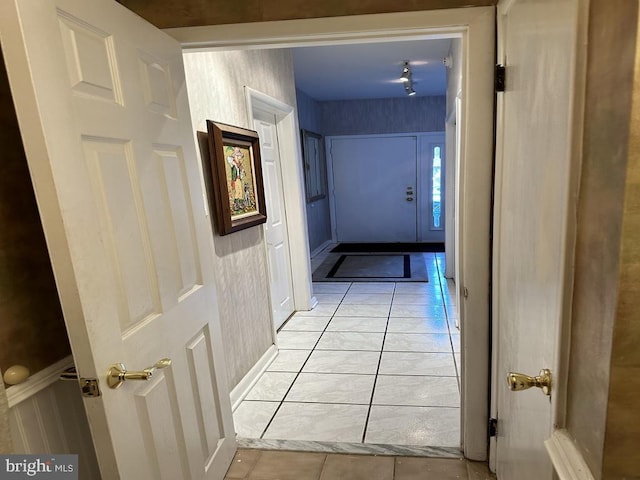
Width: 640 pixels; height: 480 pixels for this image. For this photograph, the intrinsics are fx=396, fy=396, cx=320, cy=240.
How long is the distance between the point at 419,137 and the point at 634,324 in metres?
6.26

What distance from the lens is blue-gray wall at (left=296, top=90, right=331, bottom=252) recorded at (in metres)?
5.66

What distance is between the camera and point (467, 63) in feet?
4.78

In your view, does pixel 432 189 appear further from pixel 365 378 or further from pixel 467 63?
pixel 467 63

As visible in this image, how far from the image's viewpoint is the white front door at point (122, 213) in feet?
2.92

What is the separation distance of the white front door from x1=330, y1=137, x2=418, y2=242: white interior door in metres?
5.42

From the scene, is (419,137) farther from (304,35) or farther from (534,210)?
(534,210)

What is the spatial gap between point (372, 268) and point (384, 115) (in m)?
2.74

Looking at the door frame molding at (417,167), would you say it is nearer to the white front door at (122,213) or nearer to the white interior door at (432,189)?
the white interior door at (432,189)

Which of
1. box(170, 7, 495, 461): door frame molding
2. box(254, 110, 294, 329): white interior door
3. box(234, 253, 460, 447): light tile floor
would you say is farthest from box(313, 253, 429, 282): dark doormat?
box(170, 7, 495, 461): door frame molding

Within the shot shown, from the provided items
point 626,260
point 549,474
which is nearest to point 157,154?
point 626,260

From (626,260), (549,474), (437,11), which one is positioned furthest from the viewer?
(437,11)

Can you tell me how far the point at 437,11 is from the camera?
139cm

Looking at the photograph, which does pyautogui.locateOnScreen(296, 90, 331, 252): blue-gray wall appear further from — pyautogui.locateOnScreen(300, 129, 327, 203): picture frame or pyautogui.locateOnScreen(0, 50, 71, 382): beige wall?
pyautogui.locateOnScreen(0, 50, 71, 382): beige wall

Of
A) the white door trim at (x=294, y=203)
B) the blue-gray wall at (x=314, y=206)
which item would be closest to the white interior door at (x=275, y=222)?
the white door trim at (x=294, y=203)
